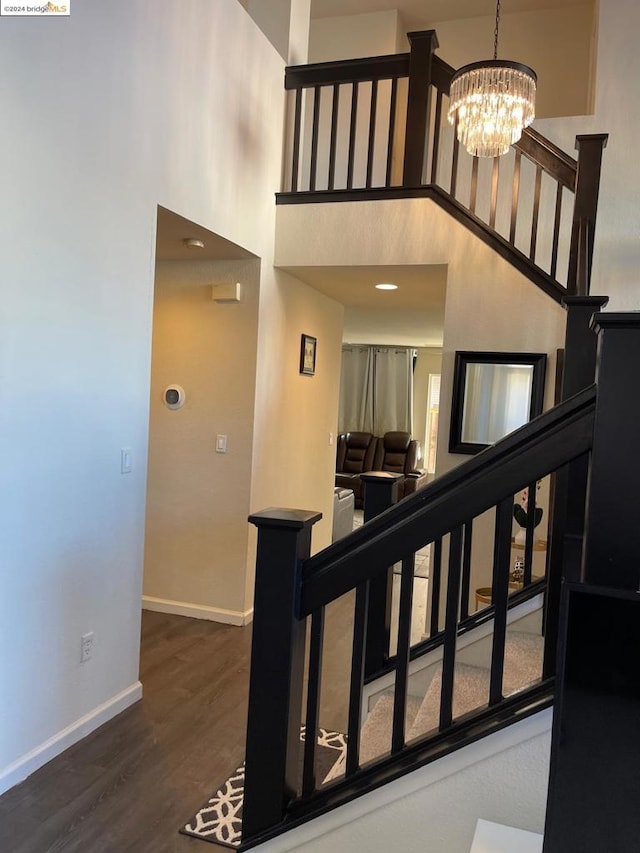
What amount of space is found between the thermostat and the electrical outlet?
1707 mm

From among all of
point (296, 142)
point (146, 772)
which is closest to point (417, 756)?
point (146, 772)

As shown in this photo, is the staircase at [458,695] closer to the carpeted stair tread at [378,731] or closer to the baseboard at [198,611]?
the carpeted stair tread at [378,731]

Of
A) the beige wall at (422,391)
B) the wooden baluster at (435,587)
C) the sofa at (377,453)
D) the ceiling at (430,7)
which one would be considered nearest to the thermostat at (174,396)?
the wooden baluster at (435,587)

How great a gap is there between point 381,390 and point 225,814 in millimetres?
8335

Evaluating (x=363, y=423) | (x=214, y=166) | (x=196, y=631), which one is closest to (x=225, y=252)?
(x=214, y=166)

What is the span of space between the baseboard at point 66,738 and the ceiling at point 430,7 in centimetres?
546

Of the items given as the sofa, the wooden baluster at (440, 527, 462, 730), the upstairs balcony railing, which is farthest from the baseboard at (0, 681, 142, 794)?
the sofa

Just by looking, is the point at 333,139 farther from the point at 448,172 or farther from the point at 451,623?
the point at 451,623

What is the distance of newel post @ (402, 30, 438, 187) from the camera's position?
3.65 meters

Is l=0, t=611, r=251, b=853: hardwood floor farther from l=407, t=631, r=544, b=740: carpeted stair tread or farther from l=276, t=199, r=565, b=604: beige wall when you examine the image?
l=276, t=199, r=565, b=604: beige wall

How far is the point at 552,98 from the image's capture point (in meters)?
5.46

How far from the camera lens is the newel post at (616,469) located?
1.14 meters

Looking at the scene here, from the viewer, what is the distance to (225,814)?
212 cm

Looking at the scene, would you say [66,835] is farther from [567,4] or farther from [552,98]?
[567,4]
